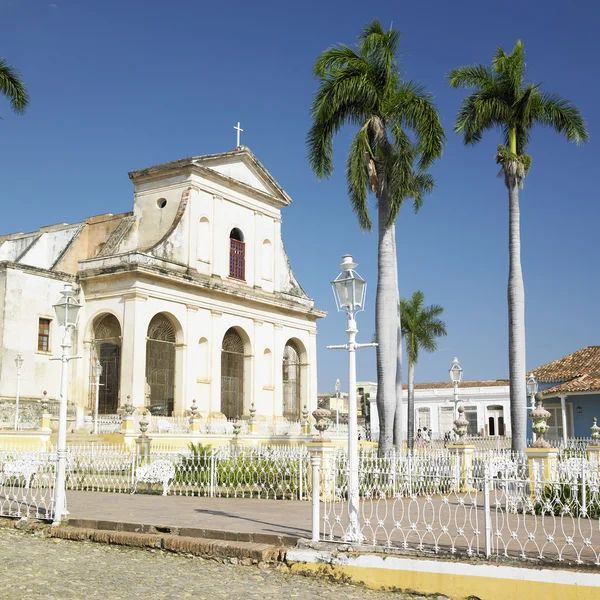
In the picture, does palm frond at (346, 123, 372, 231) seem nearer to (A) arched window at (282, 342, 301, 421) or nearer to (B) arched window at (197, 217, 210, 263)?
(B) arched window at (197, 217, 210, 263)

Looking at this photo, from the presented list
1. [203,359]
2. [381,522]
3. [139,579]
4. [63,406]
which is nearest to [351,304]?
[381,522]

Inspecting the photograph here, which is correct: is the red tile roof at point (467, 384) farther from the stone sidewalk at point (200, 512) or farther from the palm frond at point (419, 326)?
the stone sidewalk at point (200, 512)

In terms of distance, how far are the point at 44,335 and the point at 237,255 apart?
30.7 ft

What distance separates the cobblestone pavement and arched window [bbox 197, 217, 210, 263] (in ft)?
74.7

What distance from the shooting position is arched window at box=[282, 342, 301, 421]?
36.3m

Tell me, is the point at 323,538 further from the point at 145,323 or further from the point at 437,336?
the point at 437,336

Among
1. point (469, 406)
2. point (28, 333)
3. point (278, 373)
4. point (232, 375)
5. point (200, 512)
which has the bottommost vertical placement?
point (200, 512)

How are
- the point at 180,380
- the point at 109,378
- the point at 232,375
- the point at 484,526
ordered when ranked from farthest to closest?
the point at 232,375, the point at 109,378, the point at 180,380, the point at 484,526

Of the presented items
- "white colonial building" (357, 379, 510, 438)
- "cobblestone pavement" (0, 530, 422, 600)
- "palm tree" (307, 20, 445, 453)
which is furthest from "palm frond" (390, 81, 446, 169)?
"white colonial building" (357, 379, 510, 438)

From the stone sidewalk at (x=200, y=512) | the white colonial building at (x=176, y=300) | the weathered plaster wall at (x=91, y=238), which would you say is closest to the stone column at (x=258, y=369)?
the white colonial building at (x=176, y=300)

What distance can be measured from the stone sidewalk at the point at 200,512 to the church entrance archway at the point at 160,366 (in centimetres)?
1482

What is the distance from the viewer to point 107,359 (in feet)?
99.4

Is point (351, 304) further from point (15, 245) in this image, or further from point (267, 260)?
point (15, 245)

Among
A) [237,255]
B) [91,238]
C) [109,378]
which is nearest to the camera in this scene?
[109,378]
